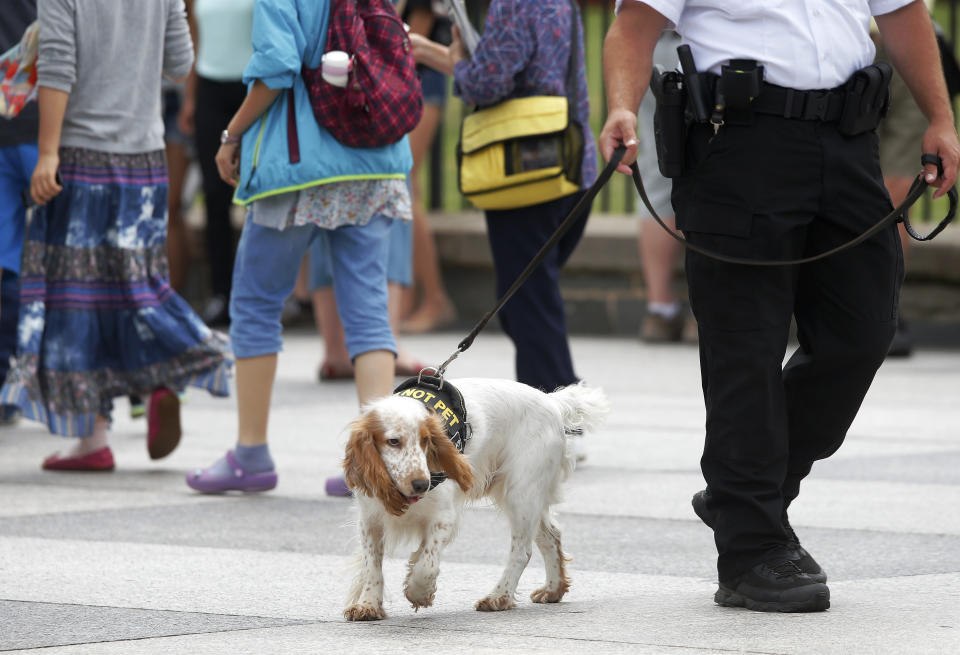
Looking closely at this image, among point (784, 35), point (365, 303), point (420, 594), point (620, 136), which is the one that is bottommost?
point (420, 594)

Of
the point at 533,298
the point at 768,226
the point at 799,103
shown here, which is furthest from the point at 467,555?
the point at 533,298

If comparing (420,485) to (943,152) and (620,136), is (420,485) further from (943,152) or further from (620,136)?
(943,152)

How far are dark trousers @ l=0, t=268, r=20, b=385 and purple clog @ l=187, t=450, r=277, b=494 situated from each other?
1685mm

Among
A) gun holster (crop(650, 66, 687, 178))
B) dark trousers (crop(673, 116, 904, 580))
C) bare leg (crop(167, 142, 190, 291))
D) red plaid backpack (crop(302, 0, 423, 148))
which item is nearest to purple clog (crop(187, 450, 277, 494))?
red plaid backpack (crop(302, 0, 423, 148))

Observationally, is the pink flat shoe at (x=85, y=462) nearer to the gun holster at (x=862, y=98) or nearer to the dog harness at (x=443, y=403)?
the dog harness at (x=443, y=403)

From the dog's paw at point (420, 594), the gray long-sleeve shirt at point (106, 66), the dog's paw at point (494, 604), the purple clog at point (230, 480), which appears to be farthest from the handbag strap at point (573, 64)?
the dog's paw at point (420, 594)

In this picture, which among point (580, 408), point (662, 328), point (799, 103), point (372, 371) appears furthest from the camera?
point (662, 328)

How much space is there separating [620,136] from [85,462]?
128 inches

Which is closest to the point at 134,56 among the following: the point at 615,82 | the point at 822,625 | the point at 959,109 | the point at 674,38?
the point at 615,82

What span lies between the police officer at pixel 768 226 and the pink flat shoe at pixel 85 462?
304 cm

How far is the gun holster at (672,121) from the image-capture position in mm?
4086

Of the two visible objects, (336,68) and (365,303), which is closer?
(336,68)

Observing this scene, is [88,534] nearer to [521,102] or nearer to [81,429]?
[81,429]

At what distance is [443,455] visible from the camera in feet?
12.8
